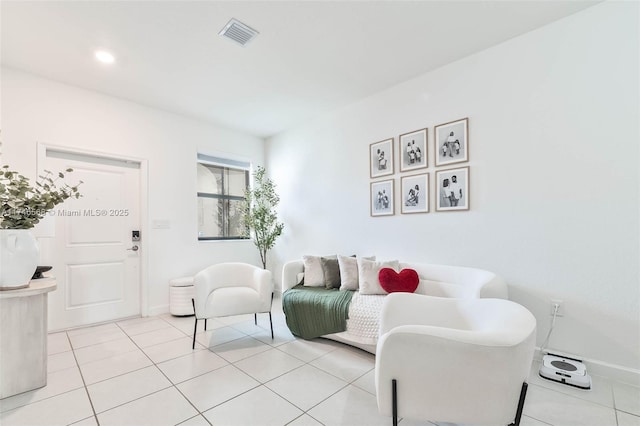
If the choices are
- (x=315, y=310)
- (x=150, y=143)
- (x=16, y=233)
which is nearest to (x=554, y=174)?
(x=315, y=310)

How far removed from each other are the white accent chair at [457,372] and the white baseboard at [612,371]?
1560 mm

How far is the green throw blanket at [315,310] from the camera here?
2672 mm

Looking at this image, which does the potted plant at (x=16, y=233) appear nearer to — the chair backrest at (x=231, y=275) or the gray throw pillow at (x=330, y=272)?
the chair backrest at (x=231, y=275)

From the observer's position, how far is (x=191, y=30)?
2.40 metres

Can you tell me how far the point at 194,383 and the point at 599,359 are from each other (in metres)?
3.02

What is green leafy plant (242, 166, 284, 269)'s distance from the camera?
457 cm

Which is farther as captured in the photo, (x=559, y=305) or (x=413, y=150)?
(x=413, y=150)

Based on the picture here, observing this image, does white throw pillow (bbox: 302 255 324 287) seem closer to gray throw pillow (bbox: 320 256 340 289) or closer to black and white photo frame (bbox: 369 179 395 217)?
gray throw pillow (bbox: 320 256 340 289)

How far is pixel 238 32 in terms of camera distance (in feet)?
7.96

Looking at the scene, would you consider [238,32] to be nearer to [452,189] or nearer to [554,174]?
[452,189]

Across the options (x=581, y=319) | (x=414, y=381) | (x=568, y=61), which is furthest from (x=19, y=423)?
(x=568, y=61)

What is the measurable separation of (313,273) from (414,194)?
145 cm

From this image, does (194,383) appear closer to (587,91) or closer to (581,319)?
(581,319)

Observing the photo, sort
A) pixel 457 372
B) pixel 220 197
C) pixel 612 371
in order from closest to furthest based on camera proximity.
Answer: pixel 457 372, pixel 612 371, pixel 220 197
